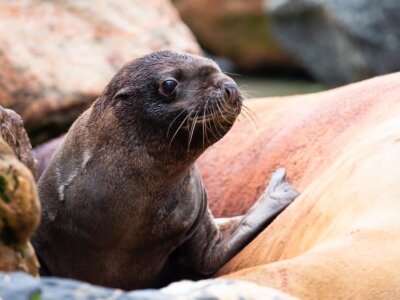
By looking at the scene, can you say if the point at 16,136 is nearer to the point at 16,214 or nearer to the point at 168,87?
the point at 168,87

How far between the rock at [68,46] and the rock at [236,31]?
6757 millimetres

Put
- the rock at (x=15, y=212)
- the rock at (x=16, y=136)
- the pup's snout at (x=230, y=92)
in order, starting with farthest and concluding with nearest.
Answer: the pup's snout at (x=230, y=92) < the rock at (x=16, y=136) < the rock at (x=15, y=212)

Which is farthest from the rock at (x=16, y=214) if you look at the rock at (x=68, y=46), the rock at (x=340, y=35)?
the rock at (x=340, y=35)

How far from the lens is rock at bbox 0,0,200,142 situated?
7.97 meters

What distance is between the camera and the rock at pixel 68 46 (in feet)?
26.1

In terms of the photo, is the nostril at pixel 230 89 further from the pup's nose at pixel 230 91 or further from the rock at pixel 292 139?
the rock at pixel 292 139

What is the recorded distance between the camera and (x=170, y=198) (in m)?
4.75

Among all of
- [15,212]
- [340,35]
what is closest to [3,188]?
[15,212]

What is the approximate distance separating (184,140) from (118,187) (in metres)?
0.38

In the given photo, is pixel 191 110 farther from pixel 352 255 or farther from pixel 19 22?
pixel 19 22

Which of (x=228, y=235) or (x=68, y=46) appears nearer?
(x=228, y=235)

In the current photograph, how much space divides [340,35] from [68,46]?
5535mm

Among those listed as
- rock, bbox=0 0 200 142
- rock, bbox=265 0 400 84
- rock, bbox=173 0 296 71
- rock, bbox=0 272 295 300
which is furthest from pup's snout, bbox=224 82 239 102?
rock, bbox=173 0 296 71

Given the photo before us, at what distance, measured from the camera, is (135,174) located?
4.61 metres
